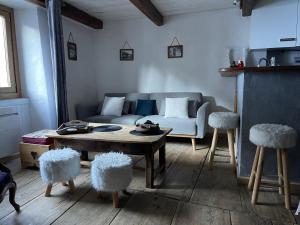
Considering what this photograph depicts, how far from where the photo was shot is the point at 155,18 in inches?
150

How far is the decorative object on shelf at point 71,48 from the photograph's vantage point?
13.1 feet

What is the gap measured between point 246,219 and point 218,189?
479 millimetres

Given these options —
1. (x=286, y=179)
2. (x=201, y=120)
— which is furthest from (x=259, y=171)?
(x=201, y=120)

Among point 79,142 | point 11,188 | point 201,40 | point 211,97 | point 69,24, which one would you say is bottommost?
point 11,188

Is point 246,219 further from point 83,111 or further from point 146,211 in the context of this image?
point 83,111

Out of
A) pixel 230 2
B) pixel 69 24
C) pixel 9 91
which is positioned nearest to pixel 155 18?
pixel 230 2

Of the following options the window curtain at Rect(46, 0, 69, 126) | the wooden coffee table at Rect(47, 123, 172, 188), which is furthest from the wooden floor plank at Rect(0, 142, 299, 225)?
the window curtain at Rect(46, 0, 69, 126)

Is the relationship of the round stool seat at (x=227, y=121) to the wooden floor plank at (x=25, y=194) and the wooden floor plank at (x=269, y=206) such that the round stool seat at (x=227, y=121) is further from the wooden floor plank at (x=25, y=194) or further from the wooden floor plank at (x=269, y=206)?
the wooden floor plank at (x=25, y=194)

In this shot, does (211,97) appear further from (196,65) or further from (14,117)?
(14,117)

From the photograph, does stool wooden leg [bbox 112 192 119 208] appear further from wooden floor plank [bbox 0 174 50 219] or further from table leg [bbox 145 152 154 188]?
wooden floor plank [bbox 0 174 50 219]

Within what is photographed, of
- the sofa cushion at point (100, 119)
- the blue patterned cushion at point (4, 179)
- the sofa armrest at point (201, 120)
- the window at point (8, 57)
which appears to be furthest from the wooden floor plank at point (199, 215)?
the window at point (8, 57)

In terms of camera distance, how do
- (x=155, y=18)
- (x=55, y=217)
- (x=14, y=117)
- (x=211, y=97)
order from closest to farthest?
(x=55, y=217), (x=14, y=117), (x=155, y=18), (x=211, y=97)

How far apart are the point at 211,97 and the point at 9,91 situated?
324 centimetres

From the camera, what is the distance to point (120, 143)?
2174 mm
